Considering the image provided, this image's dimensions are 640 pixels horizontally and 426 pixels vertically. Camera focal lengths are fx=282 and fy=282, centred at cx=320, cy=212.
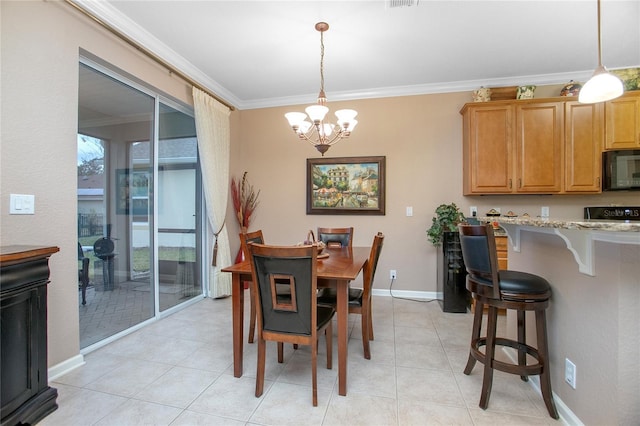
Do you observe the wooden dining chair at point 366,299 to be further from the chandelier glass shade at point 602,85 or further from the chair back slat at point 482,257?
the chandelier glass shade at point 602,85

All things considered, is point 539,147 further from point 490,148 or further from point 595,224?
point 595,224

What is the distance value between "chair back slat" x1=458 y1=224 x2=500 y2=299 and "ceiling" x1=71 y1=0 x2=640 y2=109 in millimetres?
1833

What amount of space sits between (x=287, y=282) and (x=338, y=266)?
437 millimetres

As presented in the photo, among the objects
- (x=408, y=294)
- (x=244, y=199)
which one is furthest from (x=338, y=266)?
(x=244, y=199)

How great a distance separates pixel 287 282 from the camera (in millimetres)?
1725

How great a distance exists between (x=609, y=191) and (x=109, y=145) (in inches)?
206

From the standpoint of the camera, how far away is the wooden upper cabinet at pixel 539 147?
10.4ft

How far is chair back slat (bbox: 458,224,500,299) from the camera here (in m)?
1.60

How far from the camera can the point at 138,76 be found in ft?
8.72

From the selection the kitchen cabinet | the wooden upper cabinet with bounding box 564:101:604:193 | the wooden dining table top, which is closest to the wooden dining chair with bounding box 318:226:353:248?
the wooden dining table top

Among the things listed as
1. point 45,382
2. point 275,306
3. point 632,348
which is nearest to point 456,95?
point 632,348

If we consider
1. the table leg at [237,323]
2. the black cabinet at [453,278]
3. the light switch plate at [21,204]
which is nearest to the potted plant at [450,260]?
the black cabinet at [453,278]

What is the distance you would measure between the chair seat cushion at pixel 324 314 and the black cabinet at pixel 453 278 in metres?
Result: 1.83

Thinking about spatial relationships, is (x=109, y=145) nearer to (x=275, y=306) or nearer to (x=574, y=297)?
(x=275, y=306)
